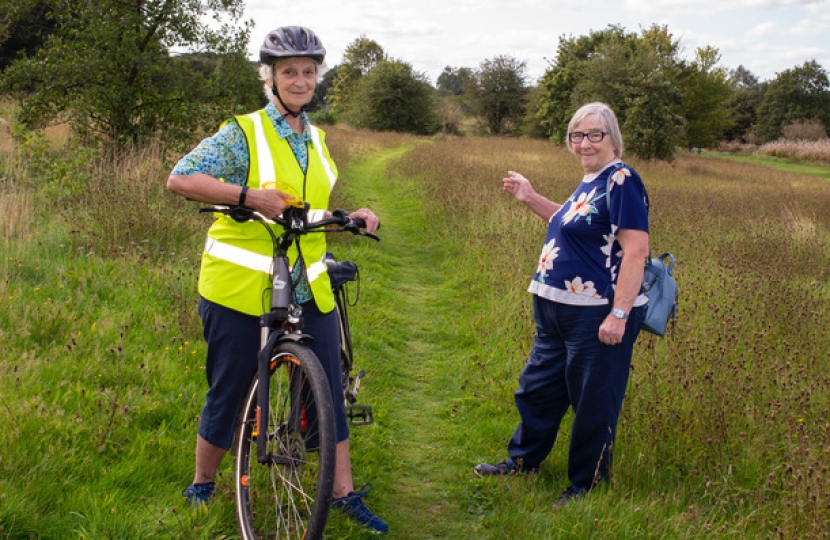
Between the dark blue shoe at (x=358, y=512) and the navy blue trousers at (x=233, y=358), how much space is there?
0.33m

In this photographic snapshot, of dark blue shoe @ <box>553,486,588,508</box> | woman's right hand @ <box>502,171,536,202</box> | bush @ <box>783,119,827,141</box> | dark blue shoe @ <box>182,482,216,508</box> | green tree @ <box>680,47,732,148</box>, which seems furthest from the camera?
bush @ <box>783,119,827,141</box>

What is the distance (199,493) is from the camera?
329 cm

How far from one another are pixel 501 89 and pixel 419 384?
51.6 meters

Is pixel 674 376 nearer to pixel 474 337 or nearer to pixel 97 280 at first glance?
pixel 474 337

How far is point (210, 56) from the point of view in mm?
11781

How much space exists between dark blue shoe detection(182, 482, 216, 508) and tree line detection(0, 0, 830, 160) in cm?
212

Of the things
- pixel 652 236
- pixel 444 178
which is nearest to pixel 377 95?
pixel 444 178

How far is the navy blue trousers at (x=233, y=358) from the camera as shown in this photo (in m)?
3.01

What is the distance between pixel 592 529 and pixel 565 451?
948 millimetres

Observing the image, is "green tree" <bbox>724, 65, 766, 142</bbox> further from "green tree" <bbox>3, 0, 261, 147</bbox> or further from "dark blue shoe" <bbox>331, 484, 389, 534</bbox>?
"dark blue shoe" <bbox>331, 484, 389, 534</bbox>

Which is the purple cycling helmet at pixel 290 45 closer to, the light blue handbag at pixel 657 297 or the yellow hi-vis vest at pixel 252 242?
the yellow hi-vis vest at pixel 252 242

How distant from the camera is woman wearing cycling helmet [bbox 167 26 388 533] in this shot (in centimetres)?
279

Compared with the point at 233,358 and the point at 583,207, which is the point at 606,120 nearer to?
the point at 583,207

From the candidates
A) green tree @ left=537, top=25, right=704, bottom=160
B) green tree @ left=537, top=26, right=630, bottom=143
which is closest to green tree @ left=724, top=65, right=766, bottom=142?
green tree @ left=537, top=26, right=630, bottom=143
